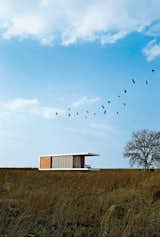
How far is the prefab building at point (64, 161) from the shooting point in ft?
120

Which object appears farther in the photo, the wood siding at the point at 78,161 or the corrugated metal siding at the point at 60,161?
the corrugated metal siding at the point at 60,161

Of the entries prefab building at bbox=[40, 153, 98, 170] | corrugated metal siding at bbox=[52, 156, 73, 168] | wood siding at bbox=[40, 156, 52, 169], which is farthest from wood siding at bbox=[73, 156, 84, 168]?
wood siding at bbox=[40, 156, 52, 169]

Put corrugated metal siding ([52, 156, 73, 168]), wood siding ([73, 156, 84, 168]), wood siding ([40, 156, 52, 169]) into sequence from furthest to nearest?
wood siding ([40, 156, 52, 169]) → corrugated metal siding ([52, 156, 73, 168]) → wood siding ([73, 156, 84, 168])

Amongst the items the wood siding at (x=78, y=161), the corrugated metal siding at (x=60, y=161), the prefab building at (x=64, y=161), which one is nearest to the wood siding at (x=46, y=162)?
the prefab building at (x=64, y=161)

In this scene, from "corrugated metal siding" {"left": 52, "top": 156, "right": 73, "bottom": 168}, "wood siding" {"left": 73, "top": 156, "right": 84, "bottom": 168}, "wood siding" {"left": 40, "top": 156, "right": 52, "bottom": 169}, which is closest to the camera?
"wood siding" {"left": 73, "top": 156, "right": 84, "bottom": 168}

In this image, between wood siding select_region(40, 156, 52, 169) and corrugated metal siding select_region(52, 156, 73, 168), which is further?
wood siding select_region(40, 156, 52, 169)

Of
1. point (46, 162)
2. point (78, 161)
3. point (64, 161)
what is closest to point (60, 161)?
point (64, 161)

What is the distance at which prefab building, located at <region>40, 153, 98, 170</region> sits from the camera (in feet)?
120

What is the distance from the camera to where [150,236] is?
6.22 meters

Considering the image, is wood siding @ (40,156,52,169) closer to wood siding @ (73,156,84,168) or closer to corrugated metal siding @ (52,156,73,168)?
corrugated metal siding @ (52,156,73,168)

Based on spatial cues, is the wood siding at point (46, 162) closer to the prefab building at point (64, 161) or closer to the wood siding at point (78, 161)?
the prefab building at point (64, 161)

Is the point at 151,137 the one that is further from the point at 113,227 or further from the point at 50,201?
the point at 113,227

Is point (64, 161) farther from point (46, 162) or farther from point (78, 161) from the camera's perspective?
point (46, 162)

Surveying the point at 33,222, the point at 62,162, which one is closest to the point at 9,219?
the point at 33,222
